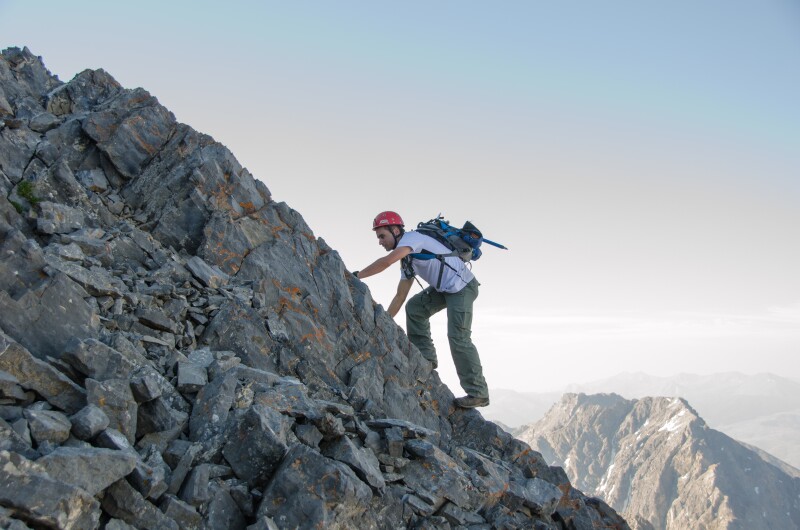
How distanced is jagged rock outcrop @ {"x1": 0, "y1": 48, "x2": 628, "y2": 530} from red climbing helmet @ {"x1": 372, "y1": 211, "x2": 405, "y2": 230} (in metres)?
1.87

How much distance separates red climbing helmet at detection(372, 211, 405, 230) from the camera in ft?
53.0

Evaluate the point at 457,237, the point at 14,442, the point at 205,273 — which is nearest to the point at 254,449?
the point at 14,442

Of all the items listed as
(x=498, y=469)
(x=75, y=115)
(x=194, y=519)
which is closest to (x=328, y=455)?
(x=194, y=519)

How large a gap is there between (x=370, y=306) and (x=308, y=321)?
8.71ft

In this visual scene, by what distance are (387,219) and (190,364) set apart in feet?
25.4

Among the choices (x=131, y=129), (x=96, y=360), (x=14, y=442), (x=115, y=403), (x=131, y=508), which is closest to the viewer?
(x=14, y=442)

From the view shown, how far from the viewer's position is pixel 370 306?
54.3ft

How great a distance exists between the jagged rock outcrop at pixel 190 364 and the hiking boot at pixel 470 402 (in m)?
0.32

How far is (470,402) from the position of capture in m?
16.4

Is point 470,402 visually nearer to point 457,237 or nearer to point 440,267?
point 440,267

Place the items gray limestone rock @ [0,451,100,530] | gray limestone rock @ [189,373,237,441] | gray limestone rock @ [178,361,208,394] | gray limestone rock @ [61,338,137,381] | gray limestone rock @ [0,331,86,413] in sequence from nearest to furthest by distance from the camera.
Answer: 1. gray limestone rock @ [0,451,100,530]
2. gray limestone rock @ [0,331,86,413]
3. gray limestone rock @ [61,338,137,381]
4. gray limestone rock @ [189,373,237,441]
5. gray limestone rock @ [178,361,208,394]

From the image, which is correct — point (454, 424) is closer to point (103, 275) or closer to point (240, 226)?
point (240, 226)

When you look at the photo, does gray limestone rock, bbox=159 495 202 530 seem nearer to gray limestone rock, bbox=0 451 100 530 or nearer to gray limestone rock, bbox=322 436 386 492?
gray limestone rock, bbox=0 451 100 530

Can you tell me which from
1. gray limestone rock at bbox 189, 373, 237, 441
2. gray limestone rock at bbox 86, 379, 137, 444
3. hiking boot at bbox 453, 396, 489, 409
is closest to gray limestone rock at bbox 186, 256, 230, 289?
gray limestone rock at bbox 189, 373, 237, 441
